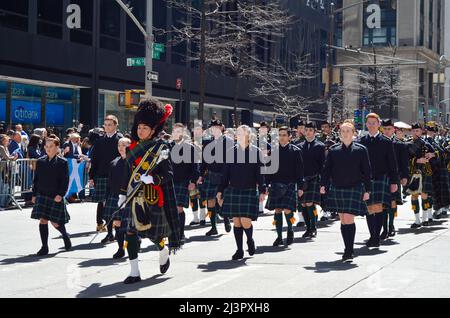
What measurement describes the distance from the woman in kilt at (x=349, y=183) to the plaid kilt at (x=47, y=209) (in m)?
3.85

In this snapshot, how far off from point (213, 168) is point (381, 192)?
3600 millimetres

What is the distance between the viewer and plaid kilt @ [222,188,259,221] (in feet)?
35.4

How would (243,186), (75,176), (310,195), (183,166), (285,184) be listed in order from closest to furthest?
(243,186) < (285,184) < (183,166) < (310,195) < (75,176)

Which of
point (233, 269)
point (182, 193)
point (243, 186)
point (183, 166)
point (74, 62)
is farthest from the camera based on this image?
point (74, 62)

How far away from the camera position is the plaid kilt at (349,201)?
10.4 meters

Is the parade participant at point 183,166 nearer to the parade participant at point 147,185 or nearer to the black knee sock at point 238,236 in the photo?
the black knee sock at point 238,236

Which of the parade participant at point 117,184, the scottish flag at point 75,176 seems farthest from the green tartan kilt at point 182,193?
the scottish flag at point 75,176

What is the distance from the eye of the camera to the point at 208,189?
14500 mm

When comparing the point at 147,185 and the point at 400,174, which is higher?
the point at 400,174

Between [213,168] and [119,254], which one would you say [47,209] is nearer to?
[119,254]

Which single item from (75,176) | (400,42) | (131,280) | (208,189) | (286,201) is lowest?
(131,280)

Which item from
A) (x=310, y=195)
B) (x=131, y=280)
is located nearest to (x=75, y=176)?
(x=310, y=195)

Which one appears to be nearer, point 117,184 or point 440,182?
point 117,184

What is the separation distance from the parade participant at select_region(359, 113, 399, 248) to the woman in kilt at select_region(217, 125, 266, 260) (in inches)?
84.2
